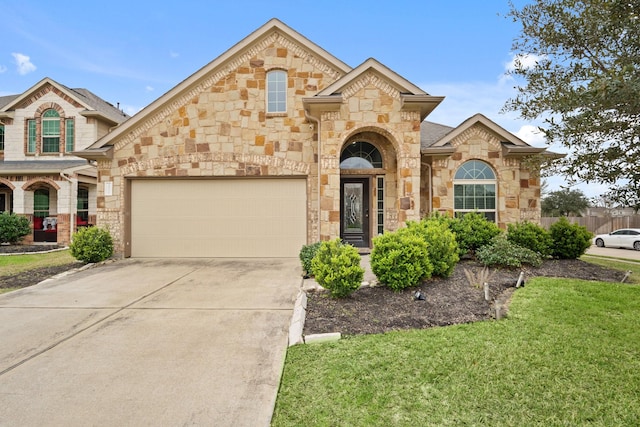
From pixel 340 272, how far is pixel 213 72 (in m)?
8.01

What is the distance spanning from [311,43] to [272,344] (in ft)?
29.5

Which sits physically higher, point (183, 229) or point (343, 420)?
point (183, 229)

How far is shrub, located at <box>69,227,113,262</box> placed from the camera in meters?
9.04

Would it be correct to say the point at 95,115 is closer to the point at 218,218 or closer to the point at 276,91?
the point at 218,218

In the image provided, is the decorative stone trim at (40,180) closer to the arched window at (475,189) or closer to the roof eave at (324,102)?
the roof eave at (324,102)

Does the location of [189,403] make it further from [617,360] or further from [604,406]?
[617,360]

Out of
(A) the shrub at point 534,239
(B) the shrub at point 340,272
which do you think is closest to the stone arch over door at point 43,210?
(B) the shrub at point 340,272

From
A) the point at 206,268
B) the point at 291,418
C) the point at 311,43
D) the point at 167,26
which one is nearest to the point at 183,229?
the point at 206,268

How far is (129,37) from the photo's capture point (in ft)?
40.8

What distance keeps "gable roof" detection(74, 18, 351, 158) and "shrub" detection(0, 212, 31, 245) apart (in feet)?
22.6

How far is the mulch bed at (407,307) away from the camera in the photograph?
4.26 meters

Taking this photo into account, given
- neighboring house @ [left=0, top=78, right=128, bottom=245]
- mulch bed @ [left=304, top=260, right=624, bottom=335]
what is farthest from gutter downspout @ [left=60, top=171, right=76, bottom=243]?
mulch bed @ [left=304, top=260, right=624, bottom=335]

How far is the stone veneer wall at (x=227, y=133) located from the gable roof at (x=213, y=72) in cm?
4

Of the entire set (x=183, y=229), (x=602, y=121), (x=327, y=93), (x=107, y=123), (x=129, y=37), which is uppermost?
(x=129, y=37)
